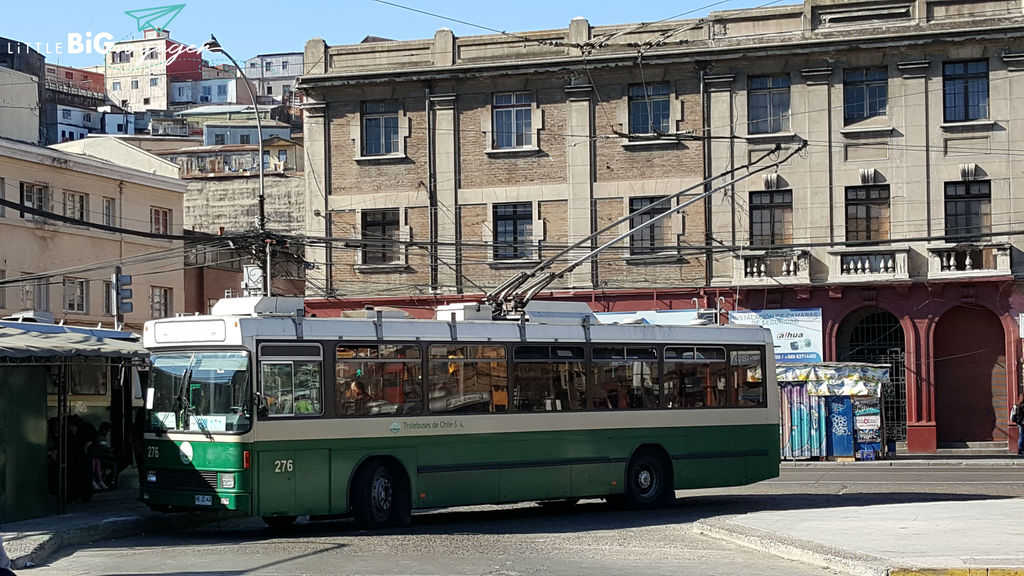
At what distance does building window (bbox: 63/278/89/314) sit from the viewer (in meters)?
50.8

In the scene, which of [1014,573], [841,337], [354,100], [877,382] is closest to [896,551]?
[1014,573]

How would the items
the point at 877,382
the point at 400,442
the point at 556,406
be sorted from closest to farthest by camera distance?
the point at 400,442
the point at 556,406
the point at 877,382

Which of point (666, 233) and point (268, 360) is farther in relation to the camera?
point (666, 233)

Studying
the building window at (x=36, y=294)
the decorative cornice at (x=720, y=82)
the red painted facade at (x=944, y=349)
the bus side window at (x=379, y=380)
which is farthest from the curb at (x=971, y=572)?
the building window at (x=36, y=294)

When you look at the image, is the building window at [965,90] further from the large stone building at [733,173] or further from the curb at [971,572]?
the curb at [971,572]

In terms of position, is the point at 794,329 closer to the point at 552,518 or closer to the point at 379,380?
the point at 552,518

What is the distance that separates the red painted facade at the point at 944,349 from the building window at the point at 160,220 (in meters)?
22.5

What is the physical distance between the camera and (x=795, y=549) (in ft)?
49.7

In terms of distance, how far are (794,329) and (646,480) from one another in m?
17.3

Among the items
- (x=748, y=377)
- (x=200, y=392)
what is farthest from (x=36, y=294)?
(x=200, y=392)

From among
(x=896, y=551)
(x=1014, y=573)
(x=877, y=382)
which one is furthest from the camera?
(x=877, y=382)

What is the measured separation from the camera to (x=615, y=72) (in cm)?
3991

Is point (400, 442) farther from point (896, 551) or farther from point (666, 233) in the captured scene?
point (666, 233)

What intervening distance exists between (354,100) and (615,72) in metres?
7.50
